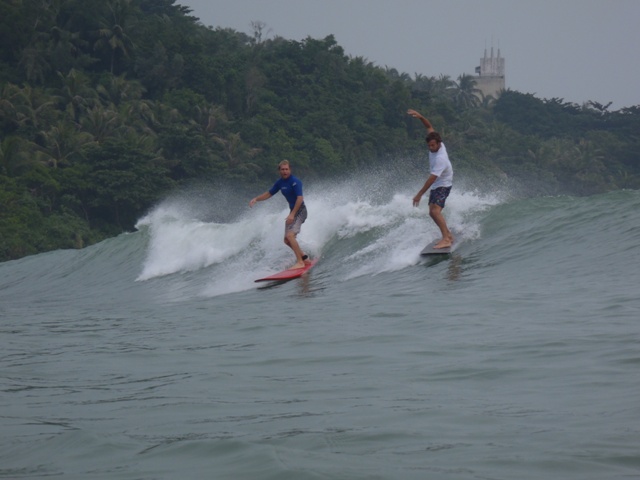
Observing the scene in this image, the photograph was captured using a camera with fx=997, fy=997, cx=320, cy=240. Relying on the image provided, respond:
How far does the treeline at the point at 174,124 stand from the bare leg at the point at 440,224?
32049mm

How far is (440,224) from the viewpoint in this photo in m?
11.8

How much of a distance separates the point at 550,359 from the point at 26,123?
47.1m

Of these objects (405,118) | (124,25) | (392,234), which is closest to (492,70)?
(405,118)

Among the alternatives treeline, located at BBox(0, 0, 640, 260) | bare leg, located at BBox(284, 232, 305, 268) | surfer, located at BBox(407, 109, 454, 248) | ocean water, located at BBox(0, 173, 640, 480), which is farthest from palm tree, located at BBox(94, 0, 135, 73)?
surfer, located at BBox(407, 109, 454, 248)

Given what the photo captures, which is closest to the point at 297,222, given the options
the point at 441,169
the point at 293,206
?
the point at 293,206

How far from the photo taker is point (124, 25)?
6266cm

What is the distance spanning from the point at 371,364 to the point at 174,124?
48337mm

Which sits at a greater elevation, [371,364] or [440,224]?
[440,224]

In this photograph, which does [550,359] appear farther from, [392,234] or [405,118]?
[405,118]

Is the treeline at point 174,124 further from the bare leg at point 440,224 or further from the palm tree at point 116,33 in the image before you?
the bare leg at point 440,224

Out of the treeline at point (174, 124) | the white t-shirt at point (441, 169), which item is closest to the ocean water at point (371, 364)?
the white t-shirt at point (441, 169)

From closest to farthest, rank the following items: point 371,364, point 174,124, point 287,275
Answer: point 371,364 → point 287,275 → point 174,124

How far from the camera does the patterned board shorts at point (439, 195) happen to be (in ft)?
38.2

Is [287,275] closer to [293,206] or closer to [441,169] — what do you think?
[293,206]
